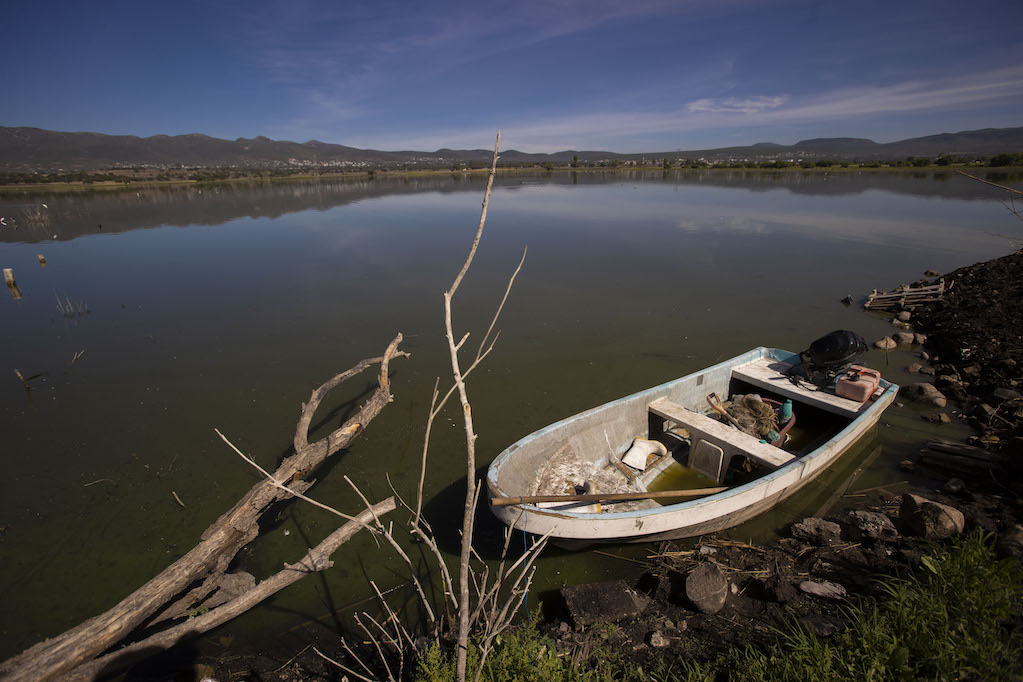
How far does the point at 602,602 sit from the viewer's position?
13.6 ft

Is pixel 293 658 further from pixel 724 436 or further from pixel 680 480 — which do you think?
pixel 724 436

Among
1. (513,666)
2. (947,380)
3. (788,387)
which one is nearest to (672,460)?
→ (788,387)

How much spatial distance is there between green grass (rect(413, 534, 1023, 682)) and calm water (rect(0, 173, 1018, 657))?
1.63 metres

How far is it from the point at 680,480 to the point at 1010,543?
10.1ft

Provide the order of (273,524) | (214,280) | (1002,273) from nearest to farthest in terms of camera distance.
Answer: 1. (273,524)
2. (1002,273)
3. (214,280)

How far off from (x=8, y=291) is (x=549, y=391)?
18.4 metres

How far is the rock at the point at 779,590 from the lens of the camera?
13.5 feet

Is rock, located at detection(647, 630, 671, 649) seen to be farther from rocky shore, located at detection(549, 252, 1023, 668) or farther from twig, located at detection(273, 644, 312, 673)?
twig, located at detection(273, 644, 312, 673)

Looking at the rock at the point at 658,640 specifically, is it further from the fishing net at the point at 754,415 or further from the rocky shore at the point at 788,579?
the fishing net at the point at 754,415

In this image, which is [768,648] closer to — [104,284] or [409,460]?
[409,460]

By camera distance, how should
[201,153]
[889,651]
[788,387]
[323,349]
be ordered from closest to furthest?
[889,651]
[788,387]
[323,349]
[201,153]

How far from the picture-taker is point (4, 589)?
472 centimetres

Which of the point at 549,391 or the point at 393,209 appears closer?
the point at 549,391

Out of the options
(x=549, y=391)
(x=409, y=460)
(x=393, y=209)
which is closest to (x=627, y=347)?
(x=549, y=391)
